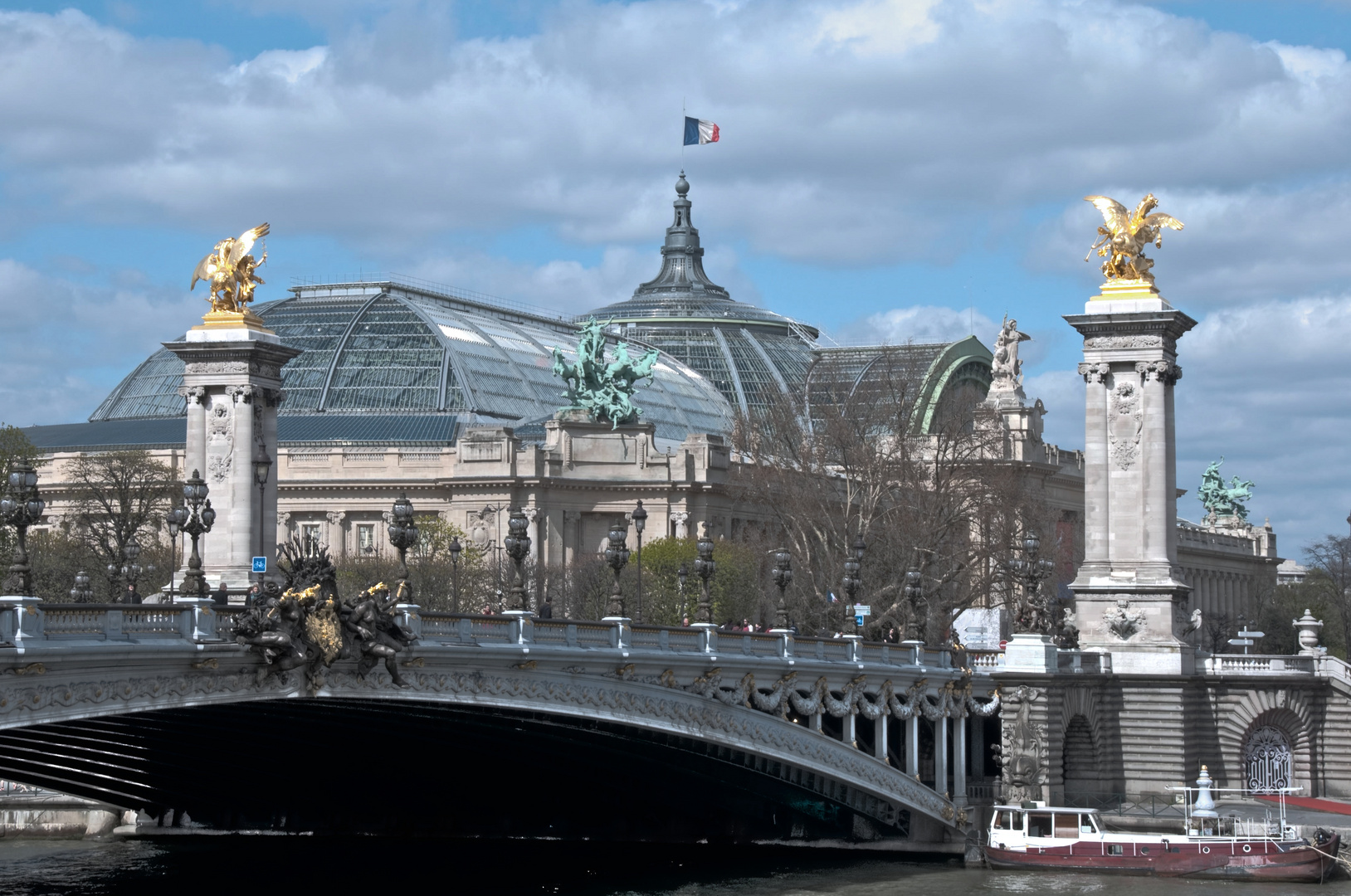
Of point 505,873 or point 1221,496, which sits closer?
point 505,873

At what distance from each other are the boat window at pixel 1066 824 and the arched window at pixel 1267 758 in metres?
8.48

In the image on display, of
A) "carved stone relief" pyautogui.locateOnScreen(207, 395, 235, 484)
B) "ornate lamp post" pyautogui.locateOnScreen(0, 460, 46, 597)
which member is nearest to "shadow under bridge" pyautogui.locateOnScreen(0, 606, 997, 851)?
"ornate lamp post" pyautogui.locateOnScreen(0, 460, 46, 597)

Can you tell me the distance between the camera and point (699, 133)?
13575 centimetres

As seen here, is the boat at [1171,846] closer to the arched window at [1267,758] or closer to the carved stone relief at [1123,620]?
the arched window at [1267,758]

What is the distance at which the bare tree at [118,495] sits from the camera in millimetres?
93188

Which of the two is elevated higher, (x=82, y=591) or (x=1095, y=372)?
(x=1095, y=372)

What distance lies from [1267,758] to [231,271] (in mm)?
29184

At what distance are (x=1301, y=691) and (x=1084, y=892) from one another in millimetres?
13637

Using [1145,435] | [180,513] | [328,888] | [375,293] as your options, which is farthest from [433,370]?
[180,513]

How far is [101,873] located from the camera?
54.7 meters

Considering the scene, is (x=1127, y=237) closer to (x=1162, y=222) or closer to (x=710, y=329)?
(x=1162, y=222)

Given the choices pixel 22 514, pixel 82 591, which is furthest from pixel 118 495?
pixel 22 514

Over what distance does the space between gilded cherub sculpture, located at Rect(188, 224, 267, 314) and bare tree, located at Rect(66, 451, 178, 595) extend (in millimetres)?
23651

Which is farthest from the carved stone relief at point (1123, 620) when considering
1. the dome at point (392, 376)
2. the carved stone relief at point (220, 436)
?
the dome at point (392, 376)
